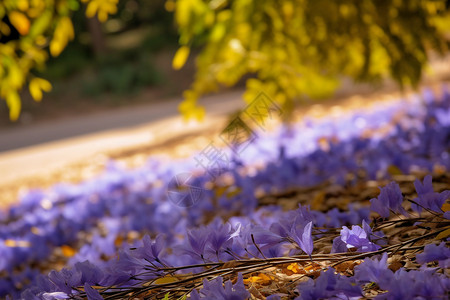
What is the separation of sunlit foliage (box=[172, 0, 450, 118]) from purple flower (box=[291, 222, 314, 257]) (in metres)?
2.30

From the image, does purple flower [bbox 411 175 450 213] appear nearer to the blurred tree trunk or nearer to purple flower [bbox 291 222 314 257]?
purple flower [bbox 291 222 314 257]

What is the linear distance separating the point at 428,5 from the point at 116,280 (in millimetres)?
A: 3724

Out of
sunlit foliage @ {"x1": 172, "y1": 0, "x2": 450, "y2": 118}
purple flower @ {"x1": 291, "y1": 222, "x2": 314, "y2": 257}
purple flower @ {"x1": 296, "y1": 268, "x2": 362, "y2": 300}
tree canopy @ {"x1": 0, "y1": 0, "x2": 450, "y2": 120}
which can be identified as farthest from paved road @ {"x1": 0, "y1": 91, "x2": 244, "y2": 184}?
purple flower @ {"x1": 296, "y1": 268, "x2": 362, "y2": 300}

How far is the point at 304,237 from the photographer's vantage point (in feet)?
3.31

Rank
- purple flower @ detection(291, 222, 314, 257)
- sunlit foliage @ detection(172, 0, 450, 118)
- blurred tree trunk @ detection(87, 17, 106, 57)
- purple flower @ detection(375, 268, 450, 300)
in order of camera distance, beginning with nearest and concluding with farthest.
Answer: purple flower @ detection(375, 268, 450, 300), purple flower @ detection(291, 222, 314, 257), sunlit foliage @ detection(172, 0, 450, 118), blurred tree trunk @ detection(87, 17, 106, 57)

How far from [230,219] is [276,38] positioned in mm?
2287

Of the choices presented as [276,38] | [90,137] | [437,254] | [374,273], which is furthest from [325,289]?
[90,137]

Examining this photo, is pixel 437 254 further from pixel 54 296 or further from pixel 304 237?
pixel 54 296

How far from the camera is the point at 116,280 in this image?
112 centimetres

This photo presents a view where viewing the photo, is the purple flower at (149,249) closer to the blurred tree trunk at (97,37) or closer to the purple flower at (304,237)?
the purple flower at (304,237)

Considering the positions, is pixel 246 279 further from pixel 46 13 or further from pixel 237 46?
pixel 237 46

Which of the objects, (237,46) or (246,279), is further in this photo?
(237,46)

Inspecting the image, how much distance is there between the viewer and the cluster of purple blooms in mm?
1061

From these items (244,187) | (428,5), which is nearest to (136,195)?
(244,187)
